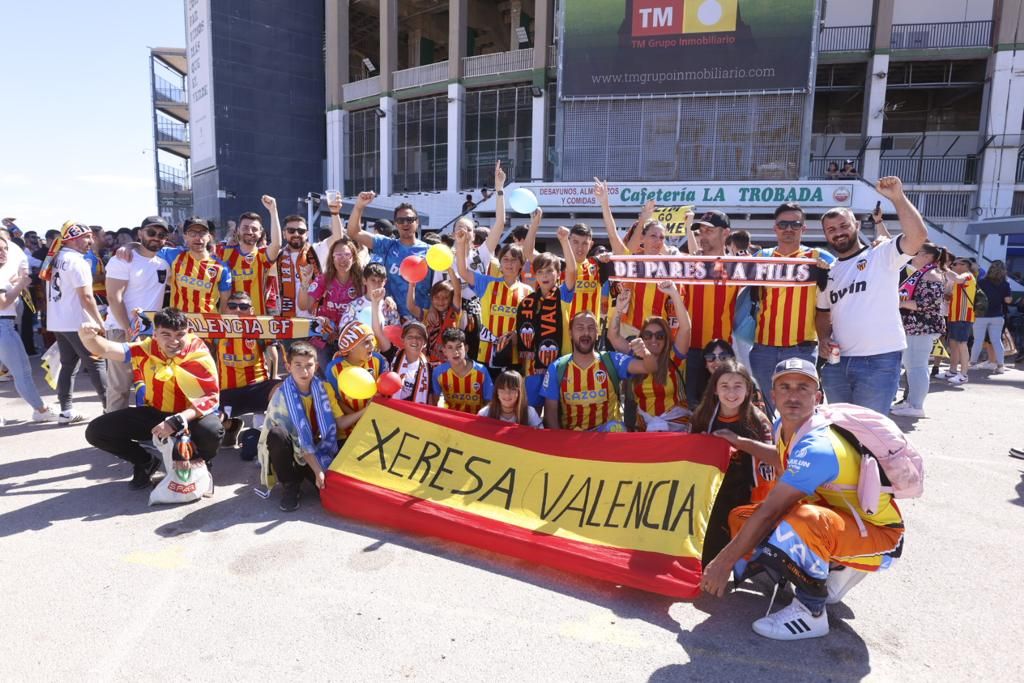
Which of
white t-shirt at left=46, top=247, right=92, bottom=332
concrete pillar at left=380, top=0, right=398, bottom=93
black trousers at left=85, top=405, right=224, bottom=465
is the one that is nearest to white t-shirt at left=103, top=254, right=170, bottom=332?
white t-shirt at left=46, top=247, right=92, bottom=332

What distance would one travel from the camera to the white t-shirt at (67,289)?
19.1 ft

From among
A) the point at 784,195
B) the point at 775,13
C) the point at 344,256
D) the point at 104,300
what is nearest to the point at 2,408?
the point at 104,300

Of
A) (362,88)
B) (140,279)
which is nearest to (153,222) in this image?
(140,279)

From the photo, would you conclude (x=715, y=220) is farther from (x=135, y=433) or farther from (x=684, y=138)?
(x=684, y=138)

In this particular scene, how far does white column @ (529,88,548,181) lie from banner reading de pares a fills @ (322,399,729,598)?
20197 millimetres

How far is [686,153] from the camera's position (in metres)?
21.0

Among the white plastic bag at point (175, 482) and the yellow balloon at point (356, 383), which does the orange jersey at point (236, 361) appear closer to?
the white plastic bag at point (175, 482)

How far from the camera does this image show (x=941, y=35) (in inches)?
831

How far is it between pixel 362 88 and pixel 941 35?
74.1 ft

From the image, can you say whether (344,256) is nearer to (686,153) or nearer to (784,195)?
(784,195)

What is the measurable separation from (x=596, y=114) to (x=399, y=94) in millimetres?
9860

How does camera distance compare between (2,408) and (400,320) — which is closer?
(400,320)

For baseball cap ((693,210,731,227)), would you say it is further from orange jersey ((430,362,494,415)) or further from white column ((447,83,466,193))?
white column ((447,83,466,193))

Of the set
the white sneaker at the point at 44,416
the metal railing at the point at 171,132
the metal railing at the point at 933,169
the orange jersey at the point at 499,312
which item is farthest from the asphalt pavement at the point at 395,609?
the metal railing at the point at 171,132
